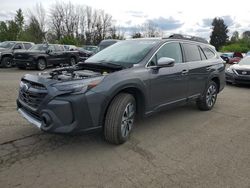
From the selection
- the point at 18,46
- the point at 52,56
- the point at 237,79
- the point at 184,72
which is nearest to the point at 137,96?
the point at 184,72

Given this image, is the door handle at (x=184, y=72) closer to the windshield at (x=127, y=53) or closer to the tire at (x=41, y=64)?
the windshield at (x=127, y=53)

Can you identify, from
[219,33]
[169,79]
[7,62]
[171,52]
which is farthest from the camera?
[219,33]

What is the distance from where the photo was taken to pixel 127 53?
197 inches

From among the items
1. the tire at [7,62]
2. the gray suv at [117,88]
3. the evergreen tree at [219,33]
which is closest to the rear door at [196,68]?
the gray suv at [117,88]

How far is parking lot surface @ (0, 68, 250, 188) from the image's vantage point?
3260mm

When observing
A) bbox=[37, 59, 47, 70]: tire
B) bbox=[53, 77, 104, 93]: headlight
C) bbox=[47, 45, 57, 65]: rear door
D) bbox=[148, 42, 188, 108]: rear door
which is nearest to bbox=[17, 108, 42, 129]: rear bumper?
bbox=[53, 77, 104, 93]: headlight

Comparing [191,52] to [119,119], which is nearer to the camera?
[119,119]

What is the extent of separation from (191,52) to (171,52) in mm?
850

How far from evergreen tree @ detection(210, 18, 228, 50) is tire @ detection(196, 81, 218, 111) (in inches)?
2816

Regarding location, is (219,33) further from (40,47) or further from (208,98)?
(208,98)

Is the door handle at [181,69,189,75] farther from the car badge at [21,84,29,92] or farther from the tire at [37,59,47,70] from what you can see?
the tire at [37,59,47,70]

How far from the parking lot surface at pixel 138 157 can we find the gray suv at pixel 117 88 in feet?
1.41

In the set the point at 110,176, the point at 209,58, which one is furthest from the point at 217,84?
the point at 110,176

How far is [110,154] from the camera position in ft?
13.0
